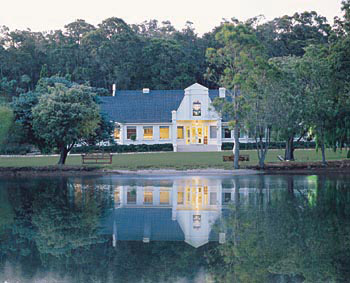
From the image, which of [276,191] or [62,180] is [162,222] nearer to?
[276,191]

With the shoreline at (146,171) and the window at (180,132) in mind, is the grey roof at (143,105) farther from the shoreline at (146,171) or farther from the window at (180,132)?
the shoreline at (146,171)

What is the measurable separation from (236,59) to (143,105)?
29.0 m

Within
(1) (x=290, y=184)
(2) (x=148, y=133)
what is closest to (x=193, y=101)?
(2) (x=148, y=133)

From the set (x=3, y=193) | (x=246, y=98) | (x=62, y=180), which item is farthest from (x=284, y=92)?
(x=3, y=193)

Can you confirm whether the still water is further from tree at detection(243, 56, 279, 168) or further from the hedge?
the hedge

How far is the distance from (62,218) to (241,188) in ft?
31.3

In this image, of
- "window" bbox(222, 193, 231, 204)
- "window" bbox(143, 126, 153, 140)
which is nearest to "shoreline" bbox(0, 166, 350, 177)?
"window" bbox(222, 193, 231, 204)

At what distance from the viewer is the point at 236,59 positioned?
30750mm

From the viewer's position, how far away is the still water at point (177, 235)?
8.97 metres

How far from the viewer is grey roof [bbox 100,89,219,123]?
57.0m

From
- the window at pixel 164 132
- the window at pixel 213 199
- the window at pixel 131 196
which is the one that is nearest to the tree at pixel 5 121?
the window at pixel 131 196

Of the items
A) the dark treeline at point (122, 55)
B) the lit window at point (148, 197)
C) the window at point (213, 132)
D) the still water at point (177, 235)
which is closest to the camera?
the still water at point (177, 235)

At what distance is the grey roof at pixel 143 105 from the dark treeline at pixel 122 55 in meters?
12.7

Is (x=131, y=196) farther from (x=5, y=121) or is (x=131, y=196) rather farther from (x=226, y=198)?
(x=5, y=121)
